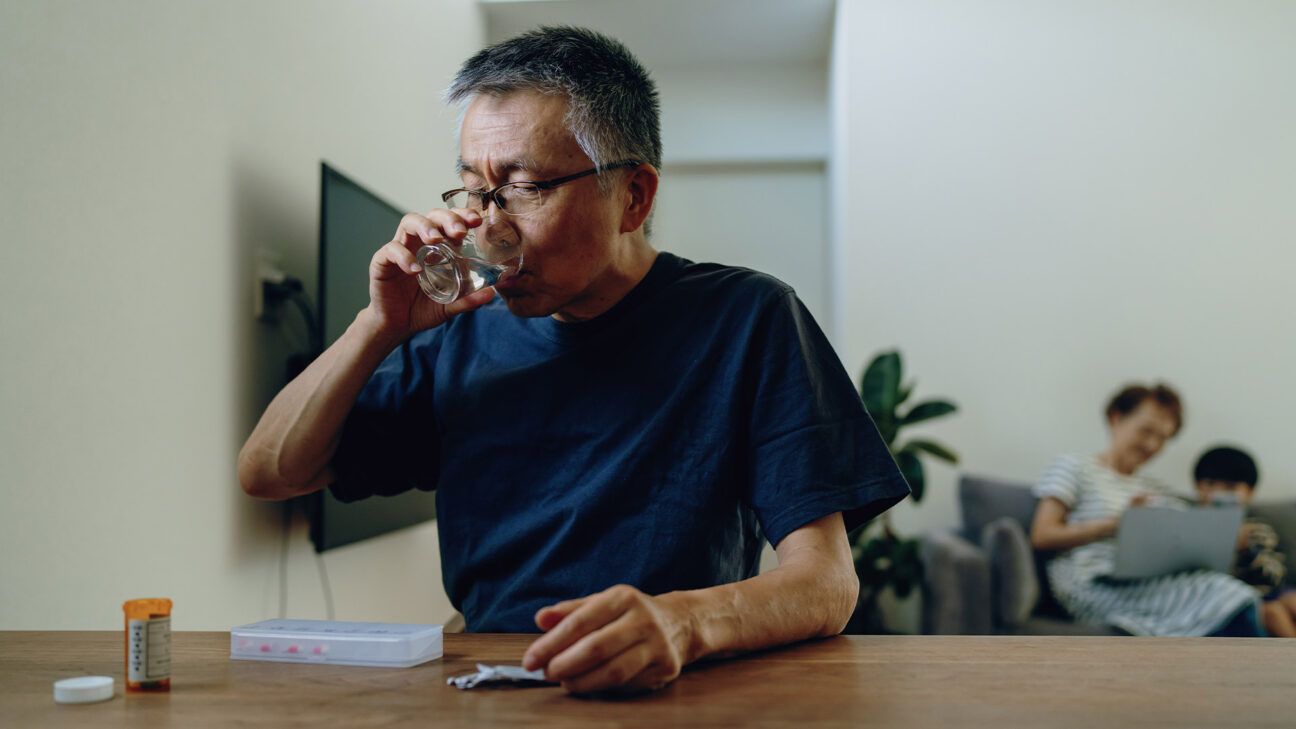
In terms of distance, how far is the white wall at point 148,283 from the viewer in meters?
1.45

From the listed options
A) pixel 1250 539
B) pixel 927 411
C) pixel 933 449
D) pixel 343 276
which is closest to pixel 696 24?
pixel 927 411

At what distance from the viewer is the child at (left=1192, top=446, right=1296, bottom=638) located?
360cm

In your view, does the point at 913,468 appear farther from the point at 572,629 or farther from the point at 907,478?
the point at 572,629

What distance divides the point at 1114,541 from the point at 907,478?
28.0 inches

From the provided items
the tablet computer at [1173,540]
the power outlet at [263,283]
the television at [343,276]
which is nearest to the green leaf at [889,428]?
the tablet computer at [1173,540]

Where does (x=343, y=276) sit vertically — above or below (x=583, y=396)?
above

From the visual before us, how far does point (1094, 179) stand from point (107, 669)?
4500 millimetres

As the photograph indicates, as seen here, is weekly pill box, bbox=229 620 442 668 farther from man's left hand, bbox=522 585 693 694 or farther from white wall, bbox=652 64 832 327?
white wall, bbox=652 64 832 327

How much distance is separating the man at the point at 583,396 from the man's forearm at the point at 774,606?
2 cm

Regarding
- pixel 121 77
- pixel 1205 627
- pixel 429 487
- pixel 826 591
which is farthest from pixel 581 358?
pixel 1205 627

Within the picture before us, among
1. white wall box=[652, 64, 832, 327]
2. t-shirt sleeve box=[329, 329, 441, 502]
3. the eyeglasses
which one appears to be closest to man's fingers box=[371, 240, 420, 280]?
the eyeglasses

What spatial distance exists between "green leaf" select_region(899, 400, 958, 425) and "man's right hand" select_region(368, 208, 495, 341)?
2.98 metres

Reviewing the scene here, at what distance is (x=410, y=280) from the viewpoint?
128 cm

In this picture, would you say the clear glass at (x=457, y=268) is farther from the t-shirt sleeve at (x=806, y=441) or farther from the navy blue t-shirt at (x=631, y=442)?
the t-shirt sleeve at (x=806, y=441)
